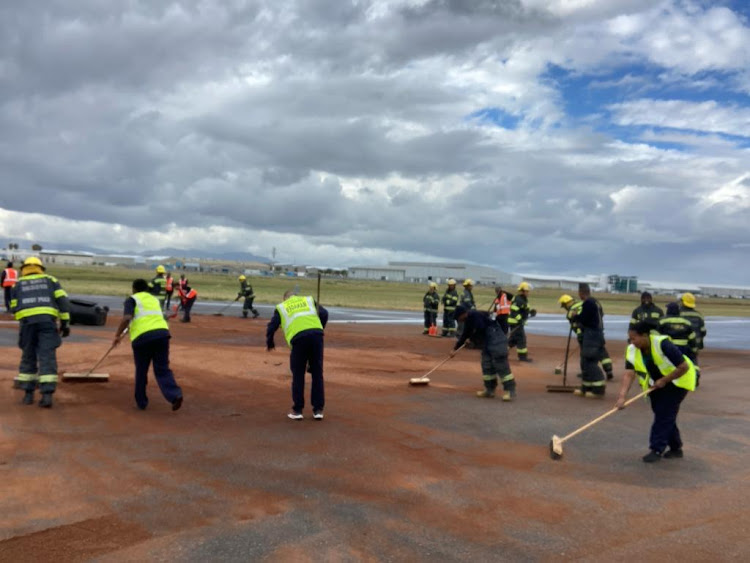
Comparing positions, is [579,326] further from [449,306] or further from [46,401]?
[449,306]

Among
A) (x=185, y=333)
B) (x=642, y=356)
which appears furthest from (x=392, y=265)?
(x=642, y=356)

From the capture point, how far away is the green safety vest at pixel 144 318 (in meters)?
8.07

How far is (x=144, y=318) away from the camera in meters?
8.11

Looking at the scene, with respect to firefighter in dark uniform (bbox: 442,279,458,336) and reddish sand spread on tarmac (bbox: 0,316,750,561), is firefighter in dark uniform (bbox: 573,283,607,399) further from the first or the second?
firefighter in dark uniform (bbox: 442,279,458,336)

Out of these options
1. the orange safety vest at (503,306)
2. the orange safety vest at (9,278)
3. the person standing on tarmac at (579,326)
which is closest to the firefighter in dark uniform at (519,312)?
the orange safety vest at (503,306)

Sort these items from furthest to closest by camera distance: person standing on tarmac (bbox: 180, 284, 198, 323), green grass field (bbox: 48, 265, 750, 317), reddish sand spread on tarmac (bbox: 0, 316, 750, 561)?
1. green grass field (bbox: 48, 265, 750, 317)
2. person standing on tarmac (bbox: 180, 284, 198, 323)
3. reddish sand spread on tarmac (bbox: 0, 316, 750, 561)

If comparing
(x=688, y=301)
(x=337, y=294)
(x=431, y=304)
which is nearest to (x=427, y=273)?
(x=337, y=294)

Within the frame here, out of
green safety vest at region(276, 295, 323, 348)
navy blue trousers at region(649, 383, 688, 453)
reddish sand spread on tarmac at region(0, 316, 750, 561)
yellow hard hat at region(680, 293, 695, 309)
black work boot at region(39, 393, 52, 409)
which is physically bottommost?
reddish sand spread on tarmac at region(0, 316, 750, 561)

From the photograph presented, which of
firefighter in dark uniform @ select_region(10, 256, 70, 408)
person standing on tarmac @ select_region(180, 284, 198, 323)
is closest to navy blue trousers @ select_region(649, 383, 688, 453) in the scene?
firefighter in dark uniform @ select_region(10, 256, 70, 408)

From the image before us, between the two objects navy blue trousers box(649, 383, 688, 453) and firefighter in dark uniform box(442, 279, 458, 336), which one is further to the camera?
firefighter in dark uniform box(442, 279, 458, 336)

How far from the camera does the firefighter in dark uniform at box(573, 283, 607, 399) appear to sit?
10430 millimetres

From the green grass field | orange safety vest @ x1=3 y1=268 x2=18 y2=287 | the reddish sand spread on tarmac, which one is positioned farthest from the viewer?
the green grass field

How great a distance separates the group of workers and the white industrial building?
14890 cm

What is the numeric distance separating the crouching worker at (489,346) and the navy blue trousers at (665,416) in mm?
3236
